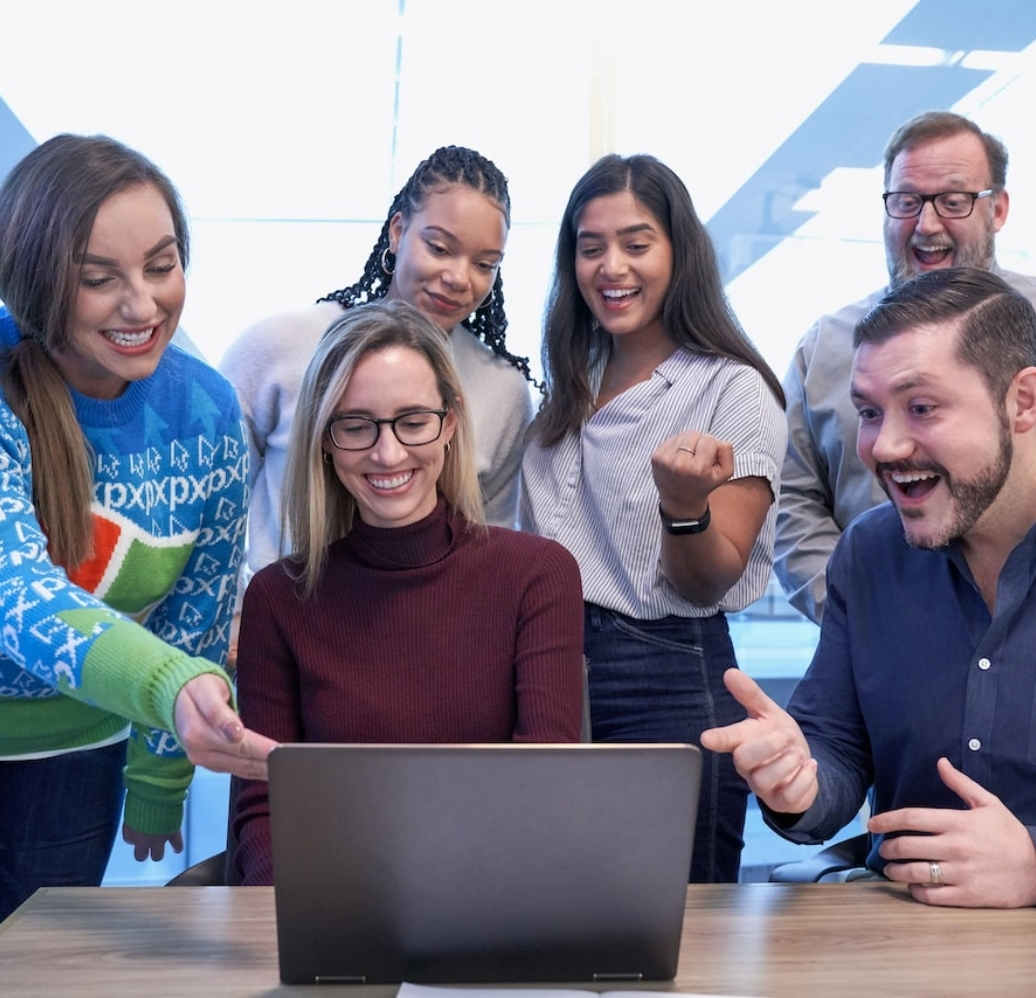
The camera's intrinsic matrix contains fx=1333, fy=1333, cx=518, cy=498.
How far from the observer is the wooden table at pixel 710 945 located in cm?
118

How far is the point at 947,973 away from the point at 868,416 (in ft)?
2.47

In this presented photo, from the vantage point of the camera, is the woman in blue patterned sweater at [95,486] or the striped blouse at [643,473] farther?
the striped blouse at [643,473]

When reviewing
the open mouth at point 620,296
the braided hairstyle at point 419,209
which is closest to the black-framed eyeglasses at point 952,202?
the open mouth at point 620,296

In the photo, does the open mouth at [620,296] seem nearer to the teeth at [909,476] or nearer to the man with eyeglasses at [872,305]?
the man with eyeglasses at [872,305]

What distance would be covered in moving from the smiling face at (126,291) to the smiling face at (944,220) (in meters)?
1.35

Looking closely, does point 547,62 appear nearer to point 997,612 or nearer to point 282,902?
point 997,612

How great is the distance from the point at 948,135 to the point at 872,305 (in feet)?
1.15

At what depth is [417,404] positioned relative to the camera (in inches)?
75.8

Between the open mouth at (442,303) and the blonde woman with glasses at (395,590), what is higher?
the open mouth at (442,303)

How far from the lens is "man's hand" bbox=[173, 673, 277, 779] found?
4.33 feet

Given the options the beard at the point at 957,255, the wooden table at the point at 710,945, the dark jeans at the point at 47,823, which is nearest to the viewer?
the wooden table at the point at 710,945

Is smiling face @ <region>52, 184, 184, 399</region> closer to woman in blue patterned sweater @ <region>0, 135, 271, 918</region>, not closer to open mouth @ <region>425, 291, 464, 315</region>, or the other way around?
woman in blue patterned sweater @ <region>0, 135, 271, 918</region>

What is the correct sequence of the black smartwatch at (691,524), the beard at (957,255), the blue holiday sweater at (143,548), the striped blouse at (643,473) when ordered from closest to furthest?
1. the blue holiday sweater at (143,548)
2. the black smartwatch at (691,524)
3. the striped blouse at (643,473)
4. the beard at (957,255)

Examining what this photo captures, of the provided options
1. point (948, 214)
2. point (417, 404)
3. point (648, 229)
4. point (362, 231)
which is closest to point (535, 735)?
point (417, 404)
